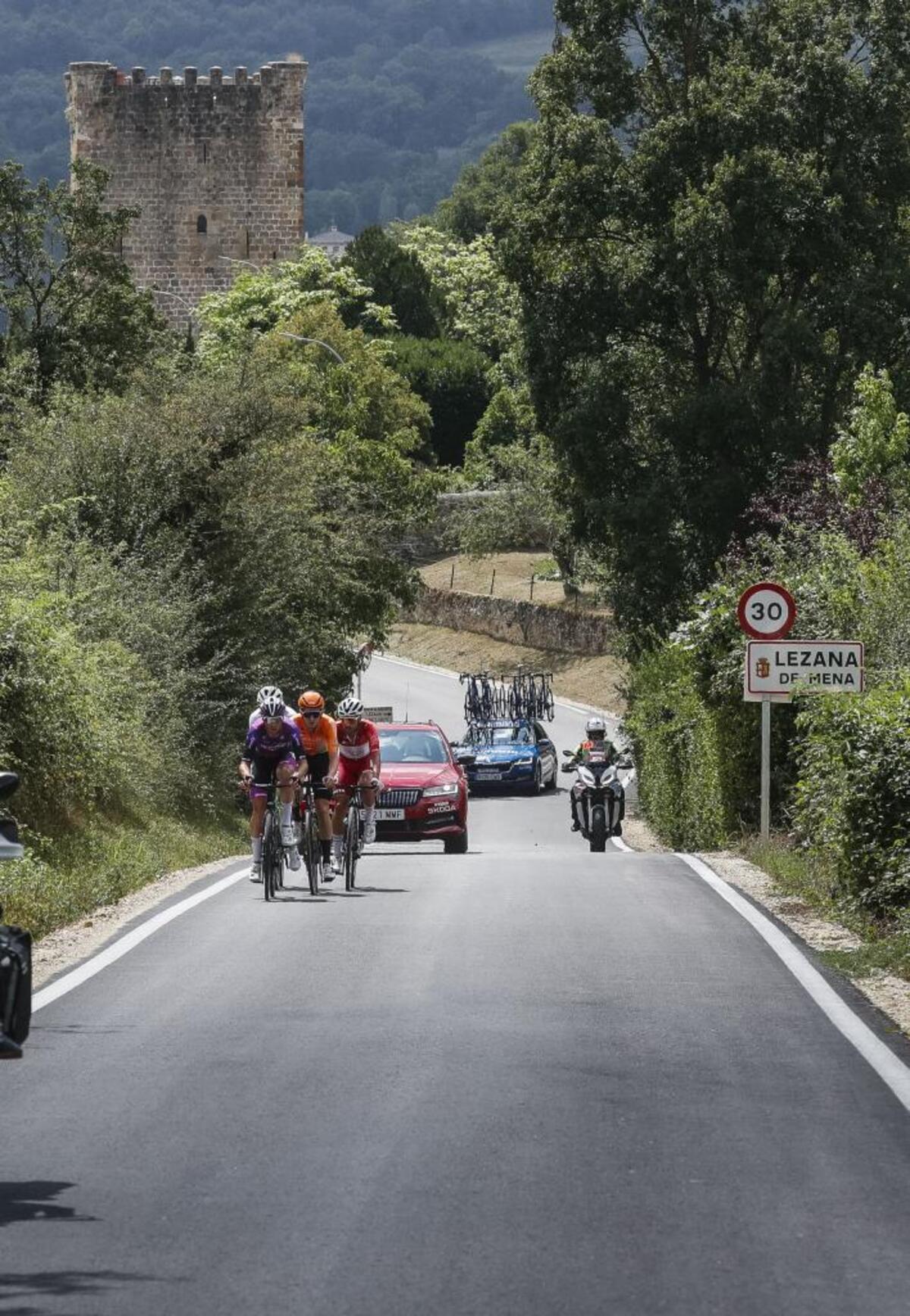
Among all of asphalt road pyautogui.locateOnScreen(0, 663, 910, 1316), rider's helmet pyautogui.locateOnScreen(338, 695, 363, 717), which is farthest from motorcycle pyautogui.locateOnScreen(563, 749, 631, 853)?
asphalt road pyautogui.locateOnScreen(0, 663, 910, 1316)

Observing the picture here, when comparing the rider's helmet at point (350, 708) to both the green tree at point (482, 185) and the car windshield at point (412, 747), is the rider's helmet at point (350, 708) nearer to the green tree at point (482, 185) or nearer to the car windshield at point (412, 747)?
the car windshield at point (412, 747)

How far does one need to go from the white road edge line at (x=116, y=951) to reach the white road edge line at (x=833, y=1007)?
378 centimetres

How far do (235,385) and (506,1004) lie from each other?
25.4 meters

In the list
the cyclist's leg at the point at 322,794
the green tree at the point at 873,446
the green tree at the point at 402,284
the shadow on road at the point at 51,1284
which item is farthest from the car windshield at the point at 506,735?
the green tree at the point at 402,284

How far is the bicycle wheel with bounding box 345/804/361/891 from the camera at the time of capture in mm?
19219

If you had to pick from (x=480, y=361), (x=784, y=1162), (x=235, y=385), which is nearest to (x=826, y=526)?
(x=235, y=385)

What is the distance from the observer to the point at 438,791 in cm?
2664

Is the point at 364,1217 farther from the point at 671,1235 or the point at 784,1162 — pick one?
the point at 784,1162

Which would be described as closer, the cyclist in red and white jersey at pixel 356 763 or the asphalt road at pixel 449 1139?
the asphalt road at pixel 449 1139

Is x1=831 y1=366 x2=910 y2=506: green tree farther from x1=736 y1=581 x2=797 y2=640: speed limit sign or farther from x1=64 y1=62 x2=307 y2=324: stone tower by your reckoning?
x1=64 y1=62 x2=307 y2=324: stone tower

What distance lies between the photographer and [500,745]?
51.2m

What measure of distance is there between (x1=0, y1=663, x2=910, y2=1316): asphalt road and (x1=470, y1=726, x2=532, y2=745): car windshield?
120 feet

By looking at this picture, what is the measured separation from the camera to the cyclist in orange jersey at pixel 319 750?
1895cm

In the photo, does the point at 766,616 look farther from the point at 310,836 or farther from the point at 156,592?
the point at 156,592
